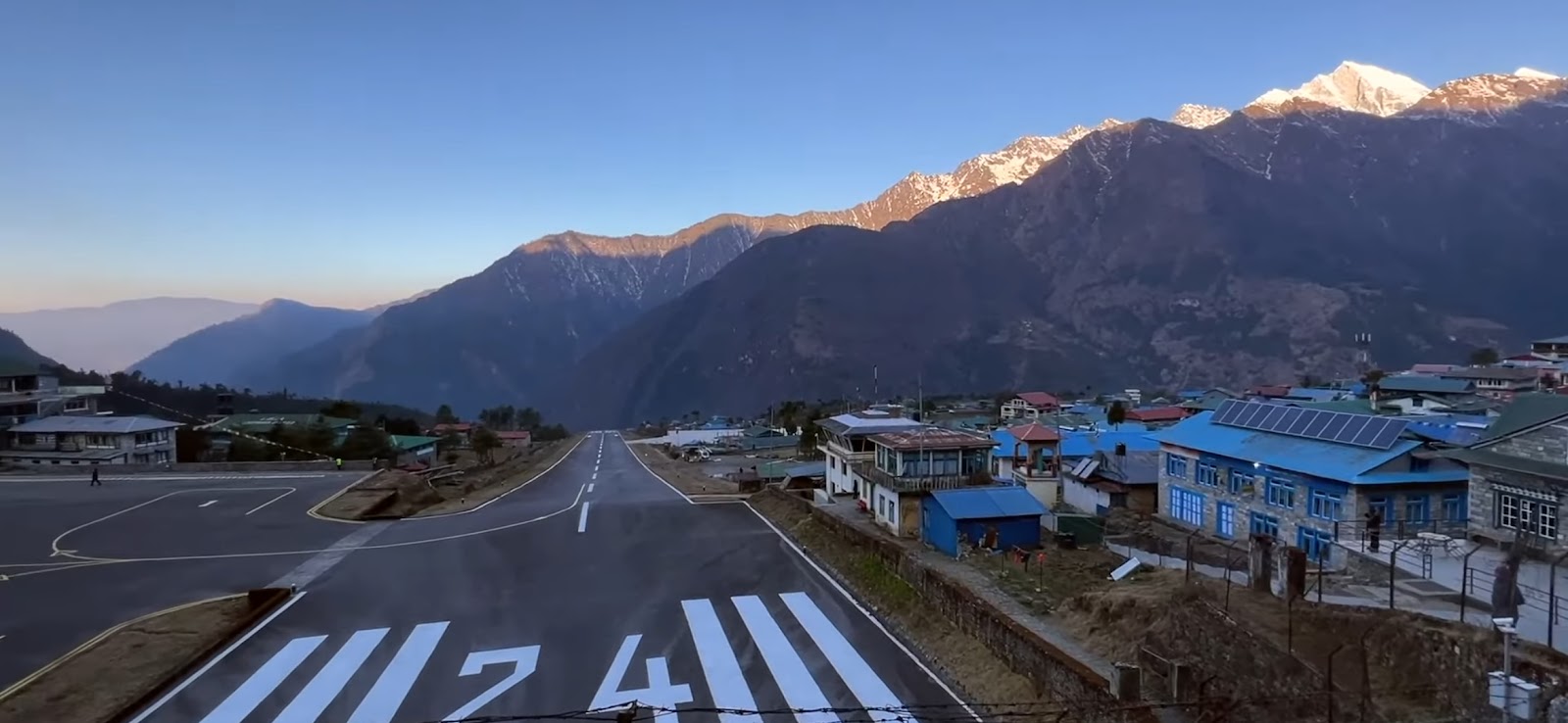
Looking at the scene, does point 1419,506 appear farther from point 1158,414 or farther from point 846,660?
point 1158,414

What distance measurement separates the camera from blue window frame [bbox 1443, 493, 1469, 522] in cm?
2117

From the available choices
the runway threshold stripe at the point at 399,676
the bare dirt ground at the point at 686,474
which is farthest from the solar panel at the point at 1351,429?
the bare dirt ground at the point at 686,474

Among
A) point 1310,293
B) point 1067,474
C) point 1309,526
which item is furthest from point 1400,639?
point 1310,293

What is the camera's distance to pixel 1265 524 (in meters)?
23.6

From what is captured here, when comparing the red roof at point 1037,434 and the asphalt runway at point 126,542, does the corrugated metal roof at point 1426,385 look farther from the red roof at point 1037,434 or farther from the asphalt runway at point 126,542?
the asphalt runway at point 126,542

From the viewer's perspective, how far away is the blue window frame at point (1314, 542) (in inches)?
777

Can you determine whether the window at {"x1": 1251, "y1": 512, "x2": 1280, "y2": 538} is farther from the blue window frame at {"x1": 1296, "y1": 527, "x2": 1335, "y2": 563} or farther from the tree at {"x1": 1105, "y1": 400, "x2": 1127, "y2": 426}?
the tree at {"x1": 1105, "y1": 400, "x2": 1127, "y2": 426}

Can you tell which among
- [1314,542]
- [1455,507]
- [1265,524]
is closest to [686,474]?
[1265,524]

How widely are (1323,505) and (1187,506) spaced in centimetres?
624

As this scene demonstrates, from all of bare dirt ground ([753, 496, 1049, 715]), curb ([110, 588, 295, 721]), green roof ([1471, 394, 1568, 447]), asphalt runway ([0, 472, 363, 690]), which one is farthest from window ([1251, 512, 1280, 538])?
asphalt runway ([0, 472, 363, 690])

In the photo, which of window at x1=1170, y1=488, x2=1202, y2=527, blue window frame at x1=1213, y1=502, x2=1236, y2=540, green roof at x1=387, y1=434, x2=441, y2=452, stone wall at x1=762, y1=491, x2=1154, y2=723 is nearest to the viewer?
stone wall at x1=762, y1=491, x2=1154, y2=723

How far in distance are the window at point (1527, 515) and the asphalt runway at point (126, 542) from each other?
92.8ft

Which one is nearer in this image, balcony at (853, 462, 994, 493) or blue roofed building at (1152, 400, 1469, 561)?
blue roofed building at (1152, 400, 1469, 561)

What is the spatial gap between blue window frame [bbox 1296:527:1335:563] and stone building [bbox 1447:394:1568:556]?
279 centimetres
